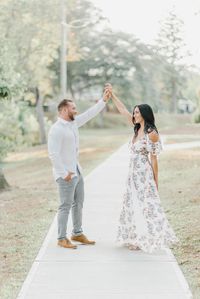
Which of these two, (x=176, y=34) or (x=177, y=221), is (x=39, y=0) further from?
(x=176, y=34)

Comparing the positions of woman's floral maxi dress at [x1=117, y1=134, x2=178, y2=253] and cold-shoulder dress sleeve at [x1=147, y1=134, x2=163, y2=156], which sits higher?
cold-shoulder dress sleeve at [x1=147, y1=134, x2=163, y2=156]

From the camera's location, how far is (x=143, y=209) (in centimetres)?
938

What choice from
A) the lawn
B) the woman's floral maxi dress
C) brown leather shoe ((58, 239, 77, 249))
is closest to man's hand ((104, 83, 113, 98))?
the woman's floral maxi dress

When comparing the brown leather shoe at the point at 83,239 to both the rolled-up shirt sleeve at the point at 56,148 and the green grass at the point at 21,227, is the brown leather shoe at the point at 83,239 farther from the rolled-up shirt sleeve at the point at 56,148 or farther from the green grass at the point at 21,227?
the rolled-up shirt sleeve at the point at 56,148

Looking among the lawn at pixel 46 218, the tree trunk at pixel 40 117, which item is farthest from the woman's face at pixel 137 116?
the tree trunk at pixel 40 117

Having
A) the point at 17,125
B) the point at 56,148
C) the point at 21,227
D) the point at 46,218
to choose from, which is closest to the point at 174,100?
the point at 17,125

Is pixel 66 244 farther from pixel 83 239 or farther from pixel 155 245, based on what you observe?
pixel 155 245

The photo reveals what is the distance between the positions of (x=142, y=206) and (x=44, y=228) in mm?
2524

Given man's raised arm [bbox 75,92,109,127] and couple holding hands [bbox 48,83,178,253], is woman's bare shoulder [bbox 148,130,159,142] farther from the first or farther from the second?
man's raised arm [bbox 75,92,109,127]

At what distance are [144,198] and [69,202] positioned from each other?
3.13 ft

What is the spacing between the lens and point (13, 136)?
4009cm

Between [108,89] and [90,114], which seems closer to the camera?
[108,89]

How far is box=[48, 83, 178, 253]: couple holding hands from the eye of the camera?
9289mm

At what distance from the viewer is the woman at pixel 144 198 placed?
928cm
